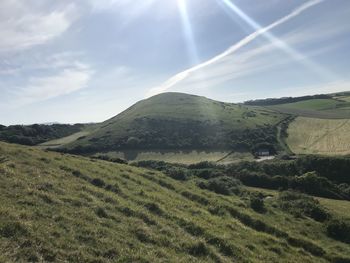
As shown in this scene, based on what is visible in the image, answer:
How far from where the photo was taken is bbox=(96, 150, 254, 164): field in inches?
5231

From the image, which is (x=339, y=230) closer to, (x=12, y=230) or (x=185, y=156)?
(x=12, y=230)

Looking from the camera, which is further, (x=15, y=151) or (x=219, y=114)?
(x=219, y=114)

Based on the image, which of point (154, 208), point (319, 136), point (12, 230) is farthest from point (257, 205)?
point (319, 136)

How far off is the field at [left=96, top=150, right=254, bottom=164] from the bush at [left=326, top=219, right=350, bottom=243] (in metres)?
96.6

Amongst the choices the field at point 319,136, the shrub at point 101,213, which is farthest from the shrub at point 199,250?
the field at point 319,136

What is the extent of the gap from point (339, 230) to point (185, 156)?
11155 centimetres

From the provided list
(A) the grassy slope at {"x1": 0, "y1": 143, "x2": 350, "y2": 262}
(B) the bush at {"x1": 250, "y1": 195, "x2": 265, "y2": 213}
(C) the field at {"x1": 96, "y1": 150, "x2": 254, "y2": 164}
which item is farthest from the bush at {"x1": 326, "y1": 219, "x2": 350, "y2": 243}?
(C) the field at {"x1": 96, "y1": 150, "x2": 254, "y2": 164}

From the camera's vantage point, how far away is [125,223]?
20.0 m

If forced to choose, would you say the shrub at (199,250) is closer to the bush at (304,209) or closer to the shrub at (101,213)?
the shrub at (101,213)

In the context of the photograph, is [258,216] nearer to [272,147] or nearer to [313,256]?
[313,256]

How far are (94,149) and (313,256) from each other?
13783cm

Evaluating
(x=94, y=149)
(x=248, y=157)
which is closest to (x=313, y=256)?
(x=248, y=157)

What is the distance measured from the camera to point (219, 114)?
199500 mm

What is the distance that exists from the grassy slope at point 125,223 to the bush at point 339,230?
3.25 feet
